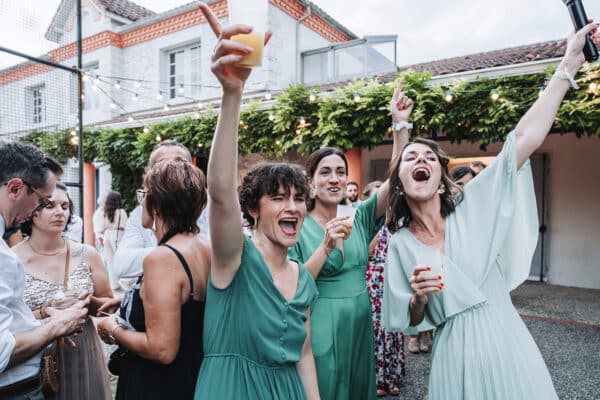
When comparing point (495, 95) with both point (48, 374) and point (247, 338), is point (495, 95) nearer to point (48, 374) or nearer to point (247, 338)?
point (247, 338)

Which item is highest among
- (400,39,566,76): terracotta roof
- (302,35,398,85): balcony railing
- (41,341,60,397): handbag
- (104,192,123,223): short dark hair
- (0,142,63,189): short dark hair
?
(302,35,398,85): balcony railing

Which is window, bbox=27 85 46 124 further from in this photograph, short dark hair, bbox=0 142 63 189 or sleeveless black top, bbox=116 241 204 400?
sleeveless black top, bbox=116 241 204 400

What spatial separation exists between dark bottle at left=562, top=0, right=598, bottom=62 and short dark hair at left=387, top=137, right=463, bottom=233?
72cm

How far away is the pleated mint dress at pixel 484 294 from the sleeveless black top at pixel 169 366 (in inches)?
34.6

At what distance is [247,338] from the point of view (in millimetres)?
1347

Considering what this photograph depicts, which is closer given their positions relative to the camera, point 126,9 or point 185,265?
point 185,265

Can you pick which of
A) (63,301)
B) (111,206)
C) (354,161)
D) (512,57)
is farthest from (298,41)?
(63,301)

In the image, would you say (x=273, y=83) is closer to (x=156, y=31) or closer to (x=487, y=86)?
(x=156, y=31)

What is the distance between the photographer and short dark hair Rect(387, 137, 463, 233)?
1865 millimetres

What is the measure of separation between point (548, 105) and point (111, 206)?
6675 mm

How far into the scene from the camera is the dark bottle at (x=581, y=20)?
1.64 metres

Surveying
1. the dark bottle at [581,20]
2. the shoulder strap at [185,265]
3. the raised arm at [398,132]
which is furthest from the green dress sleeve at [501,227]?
the shoulder strap at [185,265]

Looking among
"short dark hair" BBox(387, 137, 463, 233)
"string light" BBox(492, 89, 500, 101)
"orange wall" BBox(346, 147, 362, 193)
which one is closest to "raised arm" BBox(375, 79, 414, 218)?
"short dark hair" BBox(387, 137, 463, 233)

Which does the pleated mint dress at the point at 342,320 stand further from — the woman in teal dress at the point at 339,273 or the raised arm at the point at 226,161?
the raised arm at the point at 226,161
